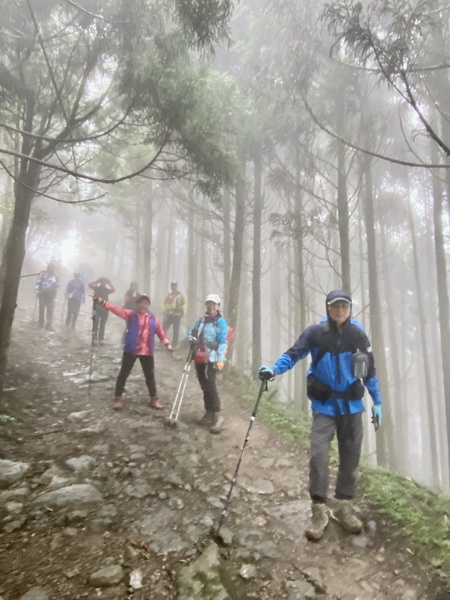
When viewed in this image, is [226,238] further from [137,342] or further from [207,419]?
[207,419]

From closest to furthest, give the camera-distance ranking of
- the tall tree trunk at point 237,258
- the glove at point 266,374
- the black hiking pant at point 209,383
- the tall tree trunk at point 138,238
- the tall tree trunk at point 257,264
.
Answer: the glove at point 266,374 < the black hiking pant at point 209,383 < the tall tree trunk at point 237,258 < the tall tree trunk at point 257,264 < the tall tree trunk at point 138,238

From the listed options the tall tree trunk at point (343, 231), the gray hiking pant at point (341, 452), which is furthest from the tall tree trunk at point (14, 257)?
the tall tree trunk at point (343, 231)

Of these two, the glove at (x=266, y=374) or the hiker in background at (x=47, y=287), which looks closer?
the glove at (x=266, y=374)

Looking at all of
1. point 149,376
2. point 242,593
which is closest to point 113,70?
point 149,376

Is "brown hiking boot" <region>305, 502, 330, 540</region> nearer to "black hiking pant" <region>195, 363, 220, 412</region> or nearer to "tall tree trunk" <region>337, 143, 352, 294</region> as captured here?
"black hiking pant" <region>195, 363, 220, 412</region>

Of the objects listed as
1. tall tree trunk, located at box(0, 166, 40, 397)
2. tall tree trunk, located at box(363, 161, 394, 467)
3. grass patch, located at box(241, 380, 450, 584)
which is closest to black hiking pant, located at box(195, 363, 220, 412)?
grass patch, located at box(241, 380, 450, 584)

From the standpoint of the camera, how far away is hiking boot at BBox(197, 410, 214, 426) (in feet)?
23.2

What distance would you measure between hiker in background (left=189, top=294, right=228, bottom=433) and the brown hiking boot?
3010 mm

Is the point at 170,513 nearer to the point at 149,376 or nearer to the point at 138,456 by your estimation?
the point at 138,456

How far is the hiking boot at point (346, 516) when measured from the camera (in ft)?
12.9

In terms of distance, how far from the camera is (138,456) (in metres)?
5.44

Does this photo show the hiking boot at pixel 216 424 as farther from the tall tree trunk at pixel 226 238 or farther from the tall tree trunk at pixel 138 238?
the tall tree trunk at pixel 138 238

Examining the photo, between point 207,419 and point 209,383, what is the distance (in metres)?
0.72

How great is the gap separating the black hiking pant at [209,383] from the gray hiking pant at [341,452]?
2.98 meters
